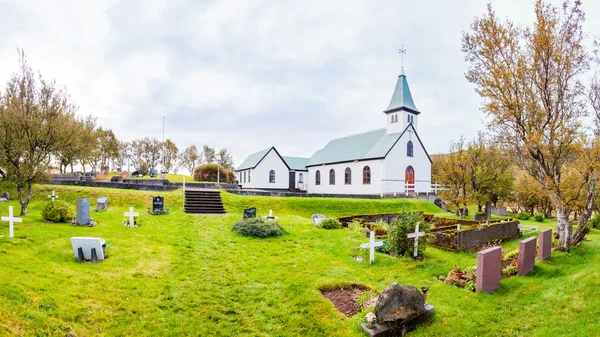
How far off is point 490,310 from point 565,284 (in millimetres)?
2602

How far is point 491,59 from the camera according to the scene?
12203 millimetres

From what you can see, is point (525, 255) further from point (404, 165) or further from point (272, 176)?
point (272, 176)

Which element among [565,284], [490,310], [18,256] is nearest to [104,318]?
[18,256]

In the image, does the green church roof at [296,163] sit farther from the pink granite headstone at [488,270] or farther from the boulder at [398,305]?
the boulder at [398,305]

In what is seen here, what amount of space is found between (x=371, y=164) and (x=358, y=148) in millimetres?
4291

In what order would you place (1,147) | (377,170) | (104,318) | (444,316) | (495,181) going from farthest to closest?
(377,170)
(495,181)
(1,147)
(444,316)
(104,318)

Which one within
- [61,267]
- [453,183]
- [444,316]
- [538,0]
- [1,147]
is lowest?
[444,316]

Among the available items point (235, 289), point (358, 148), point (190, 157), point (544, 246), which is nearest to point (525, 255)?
point (544, 246)

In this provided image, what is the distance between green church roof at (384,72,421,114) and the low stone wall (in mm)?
21192

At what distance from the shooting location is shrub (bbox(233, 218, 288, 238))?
14.2 meters

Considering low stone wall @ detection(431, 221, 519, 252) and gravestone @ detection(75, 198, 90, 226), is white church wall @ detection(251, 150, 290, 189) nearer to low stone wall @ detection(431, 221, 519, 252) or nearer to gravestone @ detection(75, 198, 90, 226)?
gravestone @ detection(75, 198, 90, 226)

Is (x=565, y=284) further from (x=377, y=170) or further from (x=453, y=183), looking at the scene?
(x=377, y=170)

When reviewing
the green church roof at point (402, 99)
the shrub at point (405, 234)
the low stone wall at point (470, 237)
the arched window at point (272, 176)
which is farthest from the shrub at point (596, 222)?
the arched window at point (272, 176)

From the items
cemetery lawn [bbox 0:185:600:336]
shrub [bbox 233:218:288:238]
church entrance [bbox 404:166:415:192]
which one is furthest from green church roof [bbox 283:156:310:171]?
cemetery lawn [bbox 0:185:600:336]
